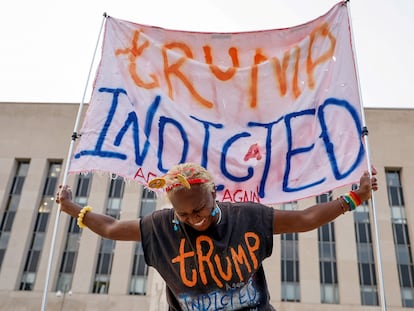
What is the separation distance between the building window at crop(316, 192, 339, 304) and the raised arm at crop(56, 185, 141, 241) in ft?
73.5

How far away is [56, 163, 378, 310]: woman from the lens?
255cm

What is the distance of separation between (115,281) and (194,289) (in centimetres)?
2469

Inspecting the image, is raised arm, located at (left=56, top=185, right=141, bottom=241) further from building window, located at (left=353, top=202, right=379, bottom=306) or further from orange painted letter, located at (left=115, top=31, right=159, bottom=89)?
building window, located at (left=353, top=202, right=379, bottom=306)

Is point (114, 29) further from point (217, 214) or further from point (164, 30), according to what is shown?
point (217, 214)

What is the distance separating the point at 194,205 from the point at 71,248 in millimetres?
26796

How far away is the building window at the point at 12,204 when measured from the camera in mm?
27734

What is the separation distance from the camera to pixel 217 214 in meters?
2.71

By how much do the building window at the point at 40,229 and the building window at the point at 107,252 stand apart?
387cm

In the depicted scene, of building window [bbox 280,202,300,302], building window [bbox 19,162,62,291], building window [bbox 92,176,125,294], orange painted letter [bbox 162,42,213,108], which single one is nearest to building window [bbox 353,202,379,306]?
building window [bbox 280,202,300,302]

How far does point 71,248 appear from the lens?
27.3 metres

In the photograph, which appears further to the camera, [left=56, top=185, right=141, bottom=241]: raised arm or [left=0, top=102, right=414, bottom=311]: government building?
[left=0, top=102, right=414, bottom=311]: government building

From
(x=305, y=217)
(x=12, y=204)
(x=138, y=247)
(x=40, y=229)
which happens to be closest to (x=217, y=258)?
(x=305, y=217)

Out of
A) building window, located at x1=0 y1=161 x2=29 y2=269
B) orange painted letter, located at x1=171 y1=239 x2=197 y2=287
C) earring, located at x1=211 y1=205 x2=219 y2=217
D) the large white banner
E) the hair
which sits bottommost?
orange painted letter, located at x1=171 y1=239 x2=197 y2=287

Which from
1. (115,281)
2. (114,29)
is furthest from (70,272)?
(114,29)
